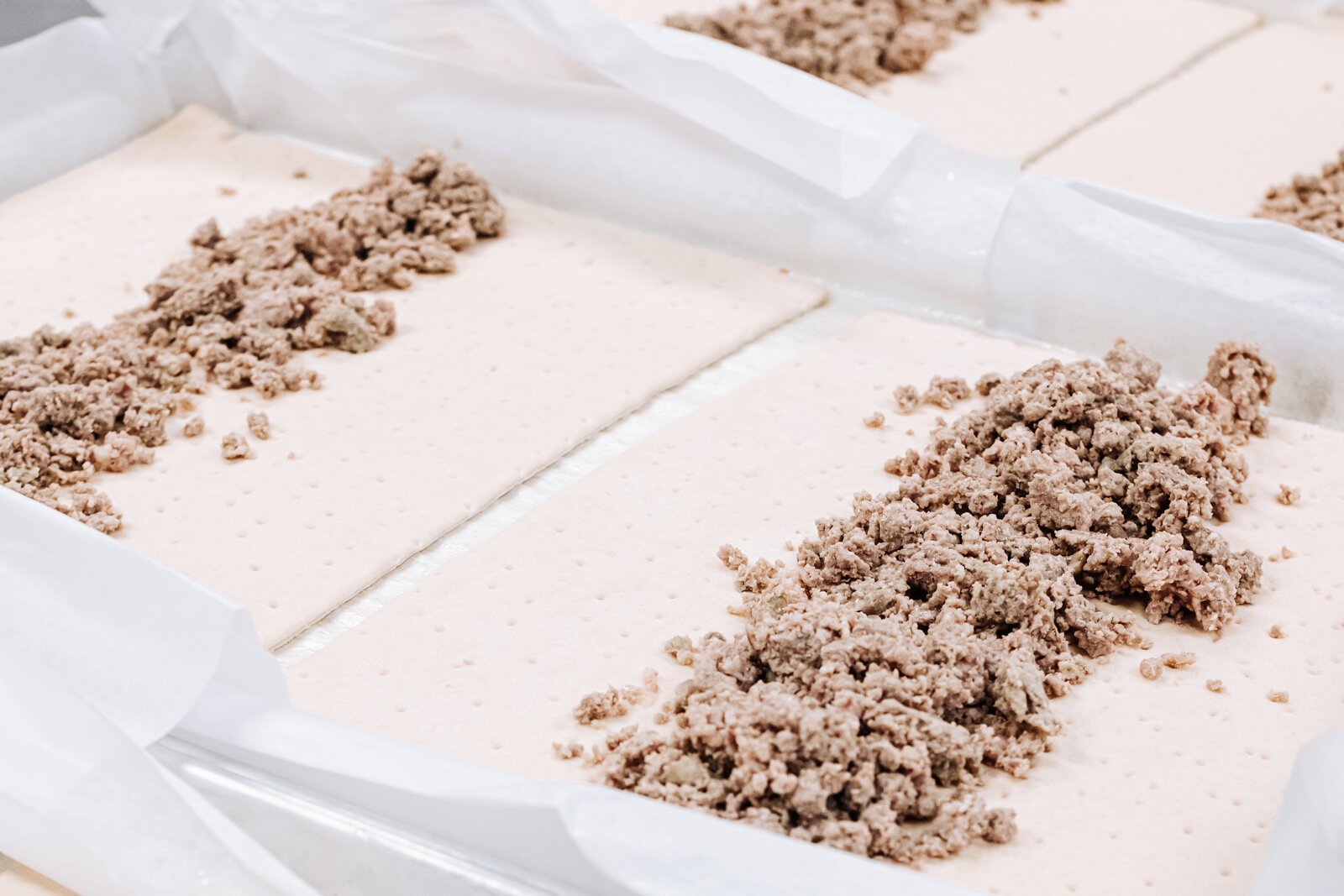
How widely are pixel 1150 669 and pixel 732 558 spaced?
16.4 inches

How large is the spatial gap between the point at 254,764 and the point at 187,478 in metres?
0.53

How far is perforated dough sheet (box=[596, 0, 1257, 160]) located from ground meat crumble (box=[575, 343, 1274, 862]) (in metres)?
0.82

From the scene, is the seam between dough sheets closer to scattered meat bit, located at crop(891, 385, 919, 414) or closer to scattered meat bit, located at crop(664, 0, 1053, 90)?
scattered meat bit, located at crop(891, 385, 919, 414)

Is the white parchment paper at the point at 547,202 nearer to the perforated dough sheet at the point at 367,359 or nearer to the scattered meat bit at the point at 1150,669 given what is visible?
the perforated dough sheet at the point at 367,359

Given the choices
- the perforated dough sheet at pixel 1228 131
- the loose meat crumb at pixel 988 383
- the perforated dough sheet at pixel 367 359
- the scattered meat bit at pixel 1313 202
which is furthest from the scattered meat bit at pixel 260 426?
the scattered meat bit at pixel 1313 202

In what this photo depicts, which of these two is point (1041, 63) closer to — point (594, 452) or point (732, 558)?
point (594, 452)

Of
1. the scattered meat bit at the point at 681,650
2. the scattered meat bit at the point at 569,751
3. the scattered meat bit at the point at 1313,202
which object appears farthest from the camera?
the scattered meat bit at the point at 1313,202

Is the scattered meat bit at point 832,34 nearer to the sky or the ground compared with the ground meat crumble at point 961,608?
nearer to the sky

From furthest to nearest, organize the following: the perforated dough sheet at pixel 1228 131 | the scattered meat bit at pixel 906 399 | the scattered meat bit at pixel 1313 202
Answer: the perforated dough sheet at pixel 1228 131
the scattered meat bit at pixel 1313 202
the scattered meat bit at pixel 906 399

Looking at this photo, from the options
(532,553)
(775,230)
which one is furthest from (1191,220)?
(532,553)

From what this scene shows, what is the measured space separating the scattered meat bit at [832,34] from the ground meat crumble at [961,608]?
3.35 ft

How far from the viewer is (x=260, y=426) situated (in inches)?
67.6

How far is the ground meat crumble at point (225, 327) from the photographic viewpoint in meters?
1.67

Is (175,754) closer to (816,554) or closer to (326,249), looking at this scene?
(816,554)
